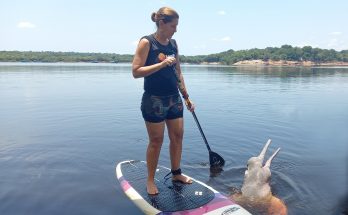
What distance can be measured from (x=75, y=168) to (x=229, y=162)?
4.25 meters

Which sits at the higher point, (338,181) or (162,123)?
(162,123)

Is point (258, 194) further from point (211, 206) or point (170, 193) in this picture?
point (170, 193)

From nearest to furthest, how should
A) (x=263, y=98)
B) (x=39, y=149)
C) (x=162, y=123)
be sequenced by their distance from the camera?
1. (x=162, y=123)
2. (x=39, y=149)
3. (x=263, y=98)

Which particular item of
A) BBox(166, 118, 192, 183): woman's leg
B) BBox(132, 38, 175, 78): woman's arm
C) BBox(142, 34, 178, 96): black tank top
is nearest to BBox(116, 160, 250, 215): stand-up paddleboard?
BBox(166, 118, 192, 183): woman's leg

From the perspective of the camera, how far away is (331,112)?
803 inches

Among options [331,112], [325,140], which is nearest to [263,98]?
[331,112]

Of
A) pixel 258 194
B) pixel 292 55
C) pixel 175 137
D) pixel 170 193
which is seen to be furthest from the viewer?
pixel 292 55

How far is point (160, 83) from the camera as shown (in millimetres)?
6434

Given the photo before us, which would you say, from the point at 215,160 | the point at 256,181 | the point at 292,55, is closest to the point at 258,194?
the point at 256,181

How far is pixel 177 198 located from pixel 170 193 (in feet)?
0.77

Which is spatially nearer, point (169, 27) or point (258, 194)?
point (169, 27)

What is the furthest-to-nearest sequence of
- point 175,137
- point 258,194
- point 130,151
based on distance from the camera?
point 130,151 < point 258,194 < point 175,137

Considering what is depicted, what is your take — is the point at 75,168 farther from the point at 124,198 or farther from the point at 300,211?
the point at 300,211

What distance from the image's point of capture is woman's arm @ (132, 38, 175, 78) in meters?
6.00
